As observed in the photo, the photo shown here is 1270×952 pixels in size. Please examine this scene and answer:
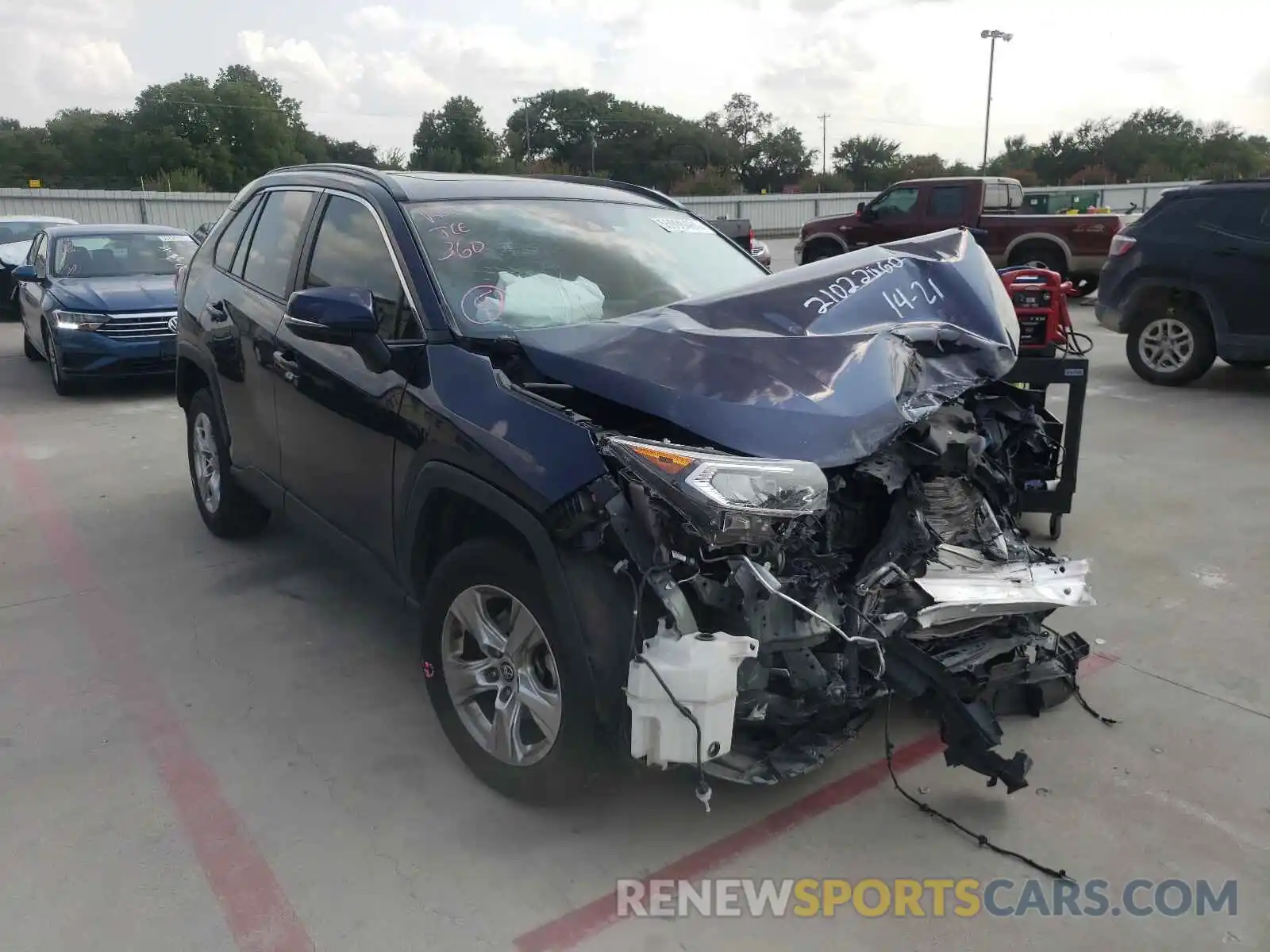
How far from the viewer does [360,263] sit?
3.71 m

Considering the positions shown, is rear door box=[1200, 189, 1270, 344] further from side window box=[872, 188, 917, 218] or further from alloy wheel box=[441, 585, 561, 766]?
side window box=[872, 188, 917, 218]

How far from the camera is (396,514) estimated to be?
334cm

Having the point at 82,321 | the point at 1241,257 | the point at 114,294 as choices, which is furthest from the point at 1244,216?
the point at 82,321

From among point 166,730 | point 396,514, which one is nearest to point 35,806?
point 166,730

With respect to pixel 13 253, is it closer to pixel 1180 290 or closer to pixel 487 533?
pixel 487 533

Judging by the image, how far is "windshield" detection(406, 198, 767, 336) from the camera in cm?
342

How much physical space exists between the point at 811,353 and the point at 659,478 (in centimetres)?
77

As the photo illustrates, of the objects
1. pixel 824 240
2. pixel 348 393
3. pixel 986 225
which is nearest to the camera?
pixel 348 393

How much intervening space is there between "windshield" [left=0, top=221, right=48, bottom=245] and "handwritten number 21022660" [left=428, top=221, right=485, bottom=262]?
48.8 feet

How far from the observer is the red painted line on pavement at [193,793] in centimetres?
258

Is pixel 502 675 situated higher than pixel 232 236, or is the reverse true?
pixel 232 236

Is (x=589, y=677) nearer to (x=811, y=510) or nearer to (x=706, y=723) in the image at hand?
(x=706, y=723)

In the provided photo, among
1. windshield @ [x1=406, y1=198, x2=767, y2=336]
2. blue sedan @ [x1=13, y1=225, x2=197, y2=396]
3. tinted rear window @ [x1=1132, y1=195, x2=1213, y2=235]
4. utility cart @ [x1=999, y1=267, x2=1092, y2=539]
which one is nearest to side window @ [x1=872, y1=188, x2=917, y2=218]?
tinted rear window @ [x1=1132, y1=195, x2=1213, y2=235]

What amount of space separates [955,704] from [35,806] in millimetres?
2831
